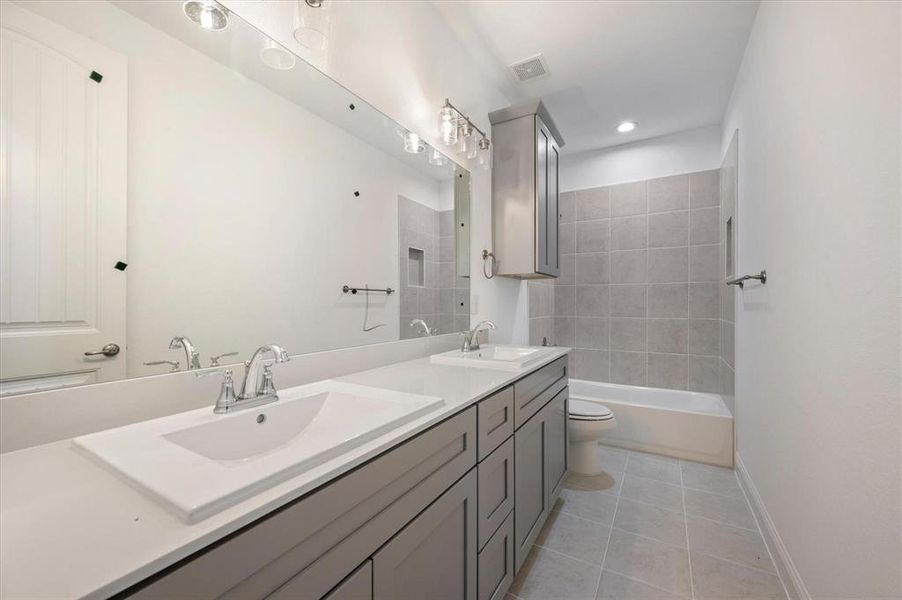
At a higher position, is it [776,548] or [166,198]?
[166,198]

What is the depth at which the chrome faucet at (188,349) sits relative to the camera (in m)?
0.90

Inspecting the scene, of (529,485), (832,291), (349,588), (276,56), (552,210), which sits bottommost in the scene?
(529,485)

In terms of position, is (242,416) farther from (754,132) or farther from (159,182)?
(754,132)

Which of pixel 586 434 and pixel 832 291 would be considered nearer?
pixel 832 291

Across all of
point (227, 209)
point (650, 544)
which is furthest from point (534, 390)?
point (227, 209)

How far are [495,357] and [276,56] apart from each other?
59.4 inches

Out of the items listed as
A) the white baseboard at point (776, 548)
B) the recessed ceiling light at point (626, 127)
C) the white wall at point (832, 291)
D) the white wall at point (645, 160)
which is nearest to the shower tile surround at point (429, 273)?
the white wall at point (832, 291)

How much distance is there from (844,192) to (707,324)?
2.42 metres

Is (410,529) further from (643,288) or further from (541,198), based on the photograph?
(643,288)

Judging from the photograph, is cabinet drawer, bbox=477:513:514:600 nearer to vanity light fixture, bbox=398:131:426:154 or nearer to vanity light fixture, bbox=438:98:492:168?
vanity light fixture, bbox=398:131:426:154

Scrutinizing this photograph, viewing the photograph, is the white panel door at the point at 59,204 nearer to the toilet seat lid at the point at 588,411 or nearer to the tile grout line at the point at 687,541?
the tile grout line at the point at 687,541

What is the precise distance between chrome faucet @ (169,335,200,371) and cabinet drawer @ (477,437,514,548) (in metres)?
0.85

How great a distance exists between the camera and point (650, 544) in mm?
1718

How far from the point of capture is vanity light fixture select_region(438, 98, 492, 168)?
6.21 feet
